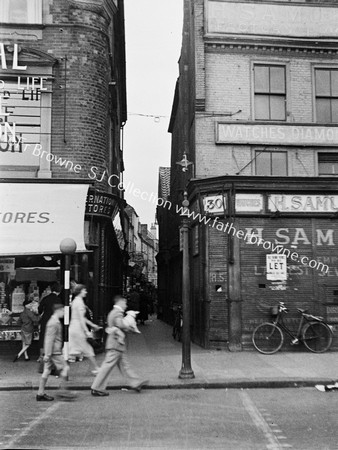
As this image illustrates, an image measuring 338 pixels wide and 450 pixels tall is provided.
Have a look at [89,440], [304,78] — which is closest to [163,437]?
[89,440]

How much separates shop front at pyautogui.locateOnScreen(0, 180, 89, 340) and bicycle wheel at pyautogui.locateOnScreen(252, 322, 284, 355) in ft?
16.4

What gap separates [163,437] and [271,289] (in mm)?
8841

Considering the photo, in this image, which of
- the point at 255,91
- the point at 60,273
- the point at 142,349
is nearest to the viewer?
the point at 60,273

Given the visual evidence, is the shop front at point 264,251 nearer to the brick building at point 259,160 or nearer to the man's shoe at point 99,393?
the brick building at point 259,160

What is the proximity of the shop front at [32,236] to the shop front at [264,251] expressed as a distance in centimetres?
376

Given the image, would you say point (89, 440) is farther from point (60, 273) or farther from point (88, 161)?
point (88, 161)

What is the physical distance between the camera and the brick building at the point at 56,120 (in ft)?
48.1

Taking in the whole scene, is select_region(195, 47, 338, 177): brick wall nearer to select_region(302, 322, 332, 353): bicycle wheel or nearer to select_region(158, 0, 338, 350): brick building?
select_region(158, 0, 338, 350): brick building

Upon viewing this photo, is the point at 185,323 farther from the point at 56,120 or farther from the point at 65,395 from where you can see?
the point at 56,120

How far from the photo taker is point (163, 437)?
7004mm

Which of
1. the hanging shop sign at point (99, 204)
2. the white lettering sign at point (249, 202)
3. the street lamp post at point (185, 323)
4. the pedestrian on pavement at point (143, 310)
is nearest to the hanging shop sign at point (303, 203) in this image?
the white lettering sign at point (249, 202)

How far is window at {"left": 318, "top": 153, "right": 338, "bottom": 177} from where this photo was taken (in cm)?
1700

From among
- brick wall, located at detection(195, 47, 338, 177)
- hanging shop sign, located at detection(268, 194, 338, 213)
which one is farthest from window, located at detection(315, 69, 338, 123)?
hanging shop sign, located at detection(268, 194, 338, 213)

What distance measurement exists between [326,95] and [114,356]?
11238 millimetres
